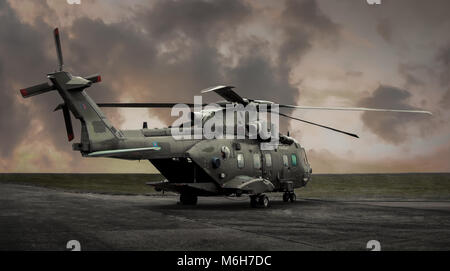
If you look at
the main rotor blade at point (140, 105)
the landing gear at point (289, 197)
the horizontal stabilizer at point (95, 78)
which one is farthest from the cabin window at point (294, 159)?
the horizontal stabilizer at point (95, 78)

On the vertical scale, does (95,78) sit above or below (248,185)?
above

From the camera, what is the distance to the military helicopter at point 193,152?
68.6 feet

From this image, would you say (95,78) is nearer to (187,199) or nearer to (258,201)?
(187,199)

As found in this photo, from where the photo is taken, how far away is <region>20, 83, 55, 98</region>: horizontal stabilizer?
19.5 metres

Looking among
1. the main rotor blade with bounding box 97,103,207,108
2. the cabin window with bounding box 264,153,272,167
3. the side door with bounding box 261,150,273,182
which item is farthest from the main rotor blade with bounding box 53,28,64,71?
the cabin window with bounding box 264,153,272,167

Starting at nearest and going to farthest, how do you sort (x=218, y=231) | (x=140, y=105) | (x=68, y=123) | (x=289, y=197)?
1. (x=218, y=231)
2. (x=140, y=105)
3. (x=68, y=123)
4. (x=289, y=197)

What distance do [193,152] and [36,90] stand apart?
316 inches

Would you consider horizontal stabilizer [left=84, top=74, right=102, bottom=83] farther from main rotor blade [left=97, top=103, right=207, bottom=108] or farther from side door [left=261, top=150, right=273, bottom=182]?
side door [left=261, top=150, right=273, bottom=182]

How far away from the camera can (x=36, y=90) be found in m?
20.1

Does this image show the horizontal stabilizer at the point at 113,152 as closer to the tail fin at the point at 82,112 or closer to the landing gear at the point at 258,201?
the tail fin at the point at 82,112

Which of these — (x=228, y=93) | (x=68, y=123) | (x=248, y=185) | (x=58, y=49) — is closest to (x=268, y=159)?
(x=248, y=185)

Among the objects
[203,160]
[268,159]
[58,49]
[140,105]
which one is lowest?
[203,160]
